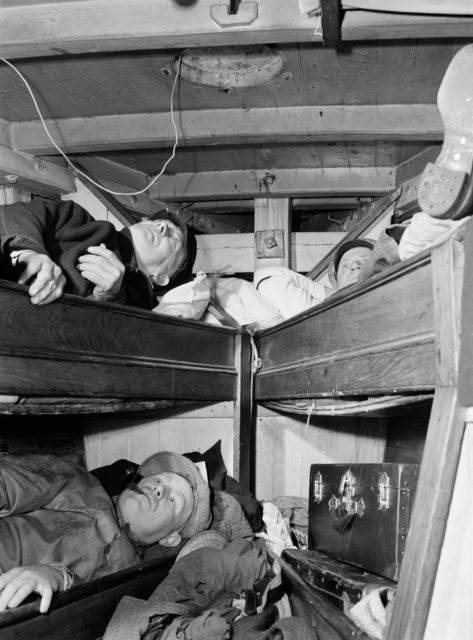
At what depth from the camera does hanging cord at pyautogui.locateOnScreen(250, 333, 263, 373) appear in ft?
8.11

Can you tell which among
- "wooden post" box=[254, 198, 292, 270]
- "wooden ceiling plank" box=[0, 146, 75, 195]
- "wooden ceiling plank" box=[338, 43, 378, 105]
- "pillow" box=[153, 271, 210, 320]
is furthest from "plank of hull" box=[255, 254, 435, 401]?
"wooden ceiling plank" box=[0, 146, 75, 195]

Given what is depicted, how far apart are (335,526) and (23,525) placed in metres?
0.96

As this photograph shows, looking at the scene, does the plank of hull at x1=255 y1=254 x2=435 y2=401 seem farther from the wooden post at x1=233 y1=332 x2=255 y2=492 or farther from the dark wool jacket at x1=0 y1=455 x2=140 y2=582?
the dark wool jacket at x1=0 y1=455 x2=140 y2=582

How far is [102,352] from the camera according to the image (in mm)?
1771

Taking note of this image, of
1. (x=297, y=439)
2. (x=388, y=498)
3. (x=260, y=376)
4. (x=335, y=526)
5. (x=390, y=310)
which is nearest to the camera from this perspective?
(x=390, y=310)

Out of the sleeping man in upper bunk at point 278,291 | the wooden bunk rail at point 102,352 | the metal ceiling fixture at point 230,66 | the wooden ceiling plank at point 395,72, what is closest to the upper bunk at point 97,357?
the wooden bunk rail at point 102,352

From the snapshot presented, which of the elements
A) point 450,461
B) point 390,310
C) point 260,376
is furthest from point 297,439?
point 450,461

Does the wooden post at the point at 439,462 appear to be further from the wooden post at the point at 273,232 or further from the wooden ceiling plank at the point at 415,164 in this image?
the wooden post at the point at 273,232

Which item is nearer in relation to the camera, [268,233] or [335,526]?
[335,526]

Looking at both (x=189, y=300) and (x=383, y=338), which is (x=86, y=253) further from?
(x=383, y=338)

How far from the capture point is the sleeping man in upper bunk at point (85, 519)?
1811 millimetres

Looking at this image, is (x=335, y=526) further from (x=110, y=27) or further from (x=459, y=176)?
(x=110, y=27)

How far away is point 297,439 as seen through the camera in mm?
2818

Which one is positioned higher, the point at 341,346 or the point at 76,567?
the point at 341,346
